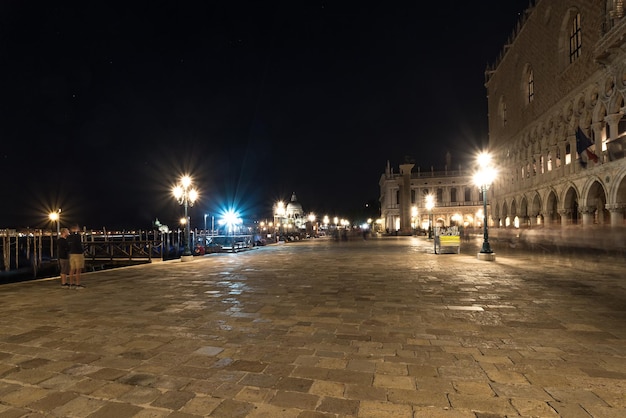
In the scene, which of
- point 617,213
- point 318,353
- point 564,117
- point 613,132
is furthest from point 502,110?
point 318,353

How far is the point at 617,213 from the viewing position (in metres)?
20.9

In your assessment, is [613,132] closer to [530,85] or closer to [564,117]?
[564,117]

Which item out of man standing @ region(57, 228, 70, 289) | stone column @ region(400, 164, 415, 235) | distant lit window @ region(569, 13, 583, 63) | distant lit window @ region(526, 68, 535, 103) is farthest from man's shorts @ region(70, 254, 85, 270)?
stone column @ region(400, 164, 415, 235)

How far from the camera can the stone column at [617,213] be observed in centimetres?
2069

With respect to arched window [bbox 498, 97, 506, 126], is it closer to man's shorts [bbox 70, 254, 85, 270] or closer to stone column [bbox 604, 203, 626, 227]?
stone column [bbox 604, 203, 626, 227]

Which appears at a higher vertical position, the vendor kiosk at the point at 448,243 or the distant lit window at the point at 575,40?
the distant lit window at the point at 575,40

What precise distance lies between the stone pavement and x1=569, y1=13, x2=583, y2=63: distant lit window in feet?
85.1

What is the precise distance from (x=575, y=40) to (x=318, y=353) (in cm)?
3393

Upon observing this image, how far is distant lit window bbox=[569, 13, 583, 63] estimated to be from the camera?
1069 inches

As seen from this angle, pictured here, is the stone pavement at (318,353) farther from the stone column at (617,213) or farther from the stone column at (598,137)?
the stone column at (598,137)

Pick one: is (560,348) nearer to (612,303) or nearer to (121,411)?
(612,303)

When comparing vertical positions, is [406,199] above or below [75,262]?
above

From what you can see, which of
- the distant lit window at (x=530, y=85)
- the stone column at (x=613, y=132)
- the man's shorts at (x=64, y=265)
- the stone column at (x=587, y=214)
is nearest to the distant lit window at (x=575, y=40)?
the distant lit window at (x=530, y=85)

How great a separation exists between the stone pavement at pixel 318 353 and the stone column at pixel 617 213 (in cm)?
1524
